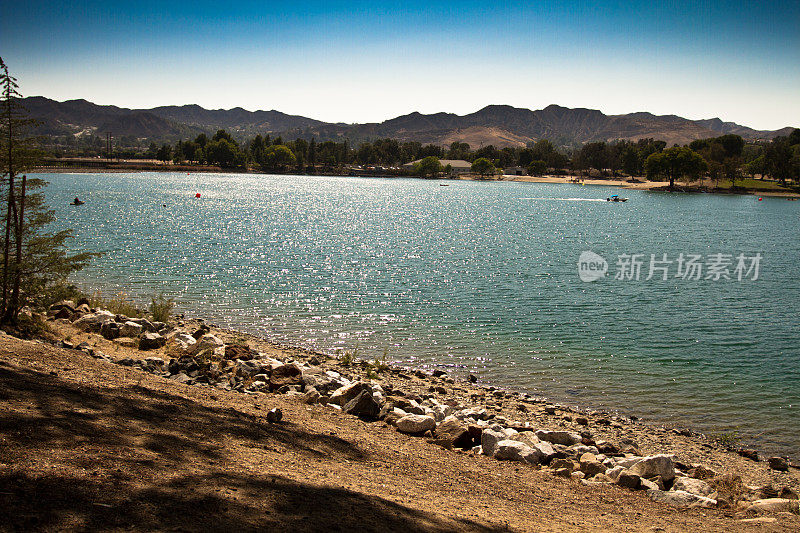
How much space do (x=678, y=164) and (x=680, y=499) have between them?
187 metres

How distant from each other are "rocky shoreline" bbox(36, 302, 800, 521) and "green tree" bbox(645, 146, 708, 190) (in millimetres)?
179589

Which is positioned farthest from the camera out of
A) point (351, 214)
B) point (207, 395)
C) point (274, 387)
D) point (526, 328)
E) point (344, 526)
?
point (351, 214)

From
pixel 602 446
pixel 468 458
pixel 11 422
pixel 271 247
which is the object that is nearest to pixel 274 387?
pixel 468 458

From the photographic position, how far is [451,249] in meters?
49.1

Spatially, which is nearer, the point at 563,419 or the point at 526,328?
the point at 563,419

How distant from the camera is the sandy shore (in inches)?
242

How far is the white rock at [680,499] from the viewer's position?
9461 millimetres

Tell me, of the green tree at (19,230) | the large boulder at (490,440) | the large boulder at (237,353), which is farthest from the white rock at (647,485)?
the green tree at (19,230)

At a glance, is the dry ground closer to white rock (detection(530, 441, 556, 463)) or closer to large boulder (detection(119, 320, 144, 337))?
white rock (detection(530, 441, 556, 463))

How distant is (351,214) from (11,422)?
7910 centimetres

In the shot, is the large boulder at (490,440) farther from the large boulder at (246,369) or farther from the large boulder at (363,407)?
the large boulder at (246,369)

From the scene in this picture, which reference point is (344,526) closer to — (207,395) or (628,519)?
(628,519)

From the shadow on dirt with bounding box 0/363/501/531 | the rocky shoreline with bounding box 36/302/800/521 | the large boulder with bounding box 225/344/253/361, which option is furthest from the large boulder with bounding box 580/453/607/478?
the large boulder with bounding box 225/344/253/361

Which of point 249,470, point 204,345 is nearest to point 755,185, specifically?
point 204,345
